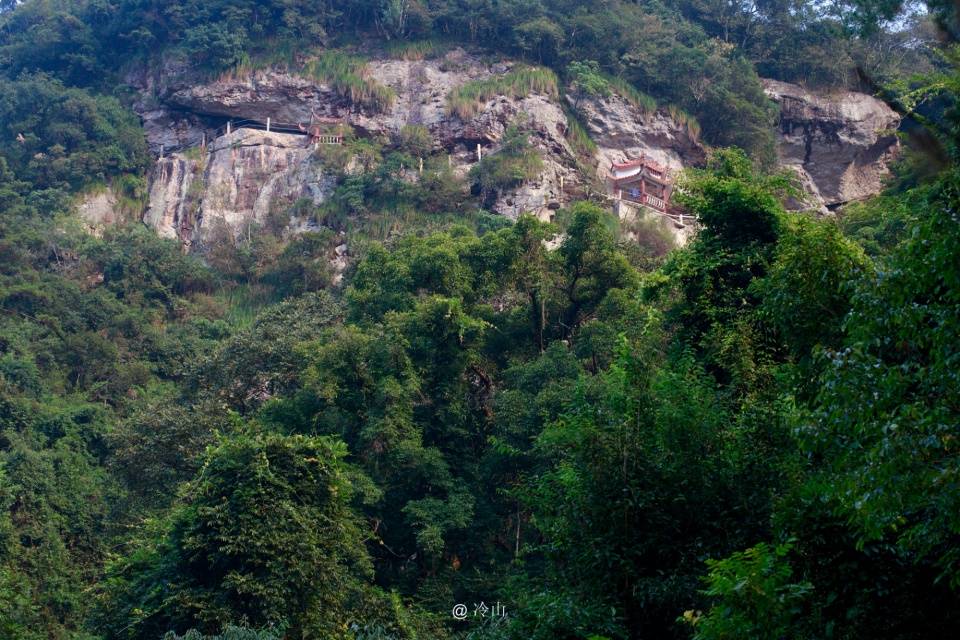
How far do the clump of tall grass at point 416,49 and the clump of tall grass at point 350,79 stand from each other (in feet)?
3.50

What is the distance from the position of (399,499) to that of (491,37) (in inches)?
798

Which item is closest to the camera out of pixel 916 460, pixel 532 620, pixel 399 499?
pixel 916 460

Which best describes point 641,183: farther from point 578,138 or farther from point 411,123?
point 411,123

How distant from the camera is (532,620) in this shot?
24.1ft

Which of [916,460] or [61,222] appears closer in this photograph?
[916,460]

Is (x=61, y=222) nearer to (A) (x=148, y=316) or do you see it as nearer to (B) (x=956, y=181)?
(A) (x=148, y=316)

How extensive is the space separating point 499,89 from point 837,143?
31.0 feet

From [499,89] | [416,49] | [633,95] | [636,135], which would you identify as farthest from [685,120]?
[416,49]

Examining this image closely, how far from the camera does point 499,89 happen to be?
29828 mm

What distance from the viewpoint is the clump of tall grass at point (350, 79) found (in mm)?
30609

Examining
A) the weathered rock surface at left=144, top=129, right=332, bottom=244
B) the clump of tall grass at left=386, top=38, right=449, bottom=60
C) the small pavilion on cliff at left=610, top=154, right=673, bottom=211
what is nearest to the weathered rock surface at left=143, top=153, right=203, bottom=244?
the weathered rock surface at left=144, top=129, right=332, bottom=244

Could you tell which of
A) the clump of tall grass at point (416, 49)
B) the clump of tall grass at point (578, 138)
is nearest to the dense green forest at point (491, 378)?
the clump of tall grass at point (416, 49)

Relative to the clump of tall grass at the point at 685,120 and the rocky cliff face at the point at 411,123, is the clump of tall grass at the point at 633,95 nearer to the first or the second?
the rocky cliff face at the point at 411,123

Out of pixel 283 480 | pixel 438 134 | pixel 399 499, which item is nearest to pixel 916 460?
pixel 283 480
